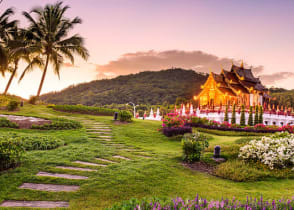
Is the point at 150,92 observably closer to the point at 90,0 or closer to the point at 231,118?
the point at 231,118

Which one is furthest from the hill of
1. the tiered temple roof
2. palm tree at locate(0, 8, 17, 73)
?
palm tree at locate(0, 8, 17, 73)

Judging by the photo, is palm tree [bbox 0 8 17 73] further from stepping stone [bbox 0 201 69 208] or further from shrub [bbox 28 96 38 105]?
stepping stone [bbox 0 201 69 208]

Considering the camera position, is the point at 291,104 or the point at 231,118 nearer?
the point at 231,118

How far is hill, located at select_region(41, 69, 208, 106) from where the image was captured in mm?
59316

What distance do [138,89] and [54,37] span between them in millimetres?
43600

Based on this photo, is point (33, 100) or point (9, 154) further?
point (33, 100)

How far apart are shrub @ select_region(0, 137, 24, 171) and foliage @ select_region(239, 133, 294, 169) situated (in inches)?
282

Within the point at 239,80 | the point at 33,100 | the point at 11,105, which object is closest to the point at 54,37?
the point at 33,100

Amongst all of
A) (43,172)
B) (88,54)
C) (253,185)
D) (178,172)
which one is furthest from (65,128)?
(88,54)

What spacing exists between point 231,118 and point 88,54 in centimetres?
1654

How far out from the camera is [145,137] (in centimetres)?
1219

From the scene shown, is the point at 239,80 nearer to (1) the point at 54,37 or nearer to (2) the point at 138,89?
(1) the point at 54,37

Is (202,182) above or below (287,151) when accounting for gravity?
below

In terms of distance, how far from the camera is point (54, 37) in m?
Answer: 23.1
